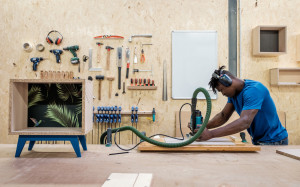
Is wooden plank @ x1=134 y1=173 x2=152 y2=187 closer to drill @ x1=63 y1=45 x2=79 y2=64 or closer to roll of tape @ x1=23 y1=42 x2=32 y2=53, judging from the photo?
drill @ x1=63 y1=45 x2=79 y2=64

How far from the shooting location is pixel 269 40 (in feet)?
10.2

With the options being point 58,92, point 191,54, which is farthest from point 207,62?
point 58,92

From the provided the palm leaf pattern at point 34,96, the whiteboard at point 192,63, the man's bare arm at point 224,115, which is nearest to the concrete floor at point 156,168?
the palm leaf pattern at point 34,96

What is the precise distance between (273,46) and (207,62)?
1.04 metres

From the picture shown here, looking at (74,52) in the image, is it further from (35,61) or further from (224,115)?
(224,115)

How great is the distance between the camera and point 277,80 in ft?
9.73

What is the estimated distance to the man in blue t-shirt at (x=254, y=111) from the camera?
5.66 ft

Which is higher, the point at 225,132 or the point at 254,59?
the point at 254,59

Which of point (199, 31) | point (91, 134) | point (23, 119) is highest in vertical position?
point (199, 31)

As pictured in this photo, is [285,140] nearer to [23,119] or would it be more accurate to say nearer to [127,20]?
[23,119]

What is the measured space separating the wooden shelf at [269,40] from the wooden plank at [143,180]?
110 inches

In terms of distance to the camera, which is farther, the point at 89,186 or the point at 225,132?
the point at 225,132

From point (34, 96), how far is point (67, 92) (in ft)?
0.79

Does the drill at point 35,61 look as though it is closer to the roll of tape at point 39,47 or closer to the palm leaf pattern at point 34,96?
the roll of tape at point 39,47
